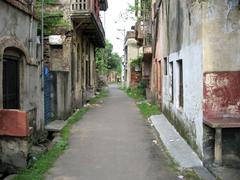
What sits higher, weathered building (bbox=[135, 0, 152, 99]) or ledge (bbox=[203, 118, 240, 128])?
weathered building (bbox=[135, 0, 152, 99])

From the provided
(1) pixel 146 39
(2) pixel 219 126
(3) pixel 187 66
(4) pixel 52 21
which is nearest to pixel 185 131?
(3) pixel 187 66

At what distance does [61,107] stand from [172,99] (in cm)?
415

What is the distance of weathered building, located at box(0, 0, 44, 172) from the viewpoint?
796cm

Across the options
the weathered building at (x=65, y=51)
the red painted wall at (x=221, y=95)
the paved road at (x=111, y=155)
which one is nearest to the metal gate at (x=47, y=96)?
the weathered building at (x=65, y=51)

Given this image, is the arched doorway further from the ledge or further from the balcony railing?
the balcony railing

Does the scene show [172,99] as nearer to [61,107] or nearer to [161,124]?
[161,124]

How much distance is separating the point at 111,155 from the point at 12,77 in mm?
3025

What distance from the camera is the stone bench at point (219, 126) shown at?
7.53 metres

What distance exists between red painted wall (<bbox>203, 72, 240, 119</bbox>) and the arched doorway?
4460 millimetres

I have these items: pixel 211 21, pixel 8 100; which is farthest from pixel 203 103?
pixel 8 100

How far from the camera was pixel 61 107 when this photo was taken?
15.0m

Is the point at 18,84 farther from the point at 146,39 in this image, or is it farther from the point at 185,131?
the point at 146,39

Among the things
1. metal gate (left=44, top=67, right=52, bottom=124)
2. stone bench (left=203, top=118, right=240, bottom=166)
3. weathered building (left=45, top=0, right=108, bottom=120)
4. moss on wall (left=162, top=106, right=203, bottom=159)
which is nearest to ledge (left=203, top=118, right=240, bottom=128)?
stone bench (left=203, top=118, right=240, bottom=166)

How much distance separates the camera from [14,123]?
7.91m
